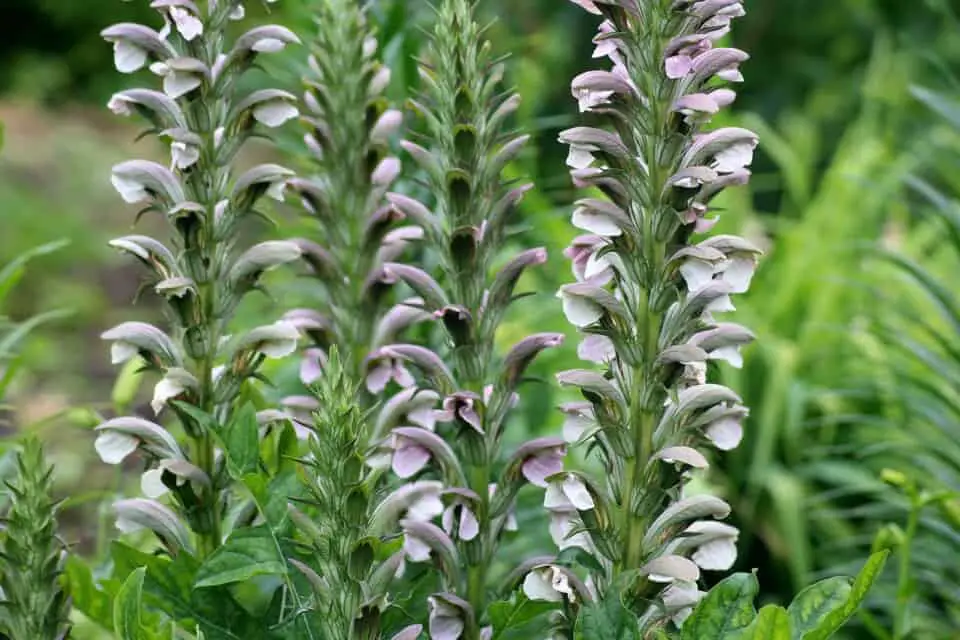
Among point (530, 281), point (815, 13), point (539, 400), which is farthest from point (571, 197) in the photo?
point (815, 13)

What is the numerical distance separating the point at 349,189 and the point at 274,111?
0.27m

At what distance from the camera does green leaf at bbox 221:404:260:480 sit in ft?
4.47

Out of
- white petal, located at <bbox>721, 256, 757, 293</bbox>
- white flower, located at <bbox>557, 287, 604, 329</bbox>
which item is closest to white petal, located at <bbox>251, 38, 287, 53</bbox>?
white flower, located at <bbox>557, 287, 604, 329</bbox>

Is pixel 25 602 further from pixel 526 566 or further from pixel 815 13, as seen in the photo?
pixel 815 13

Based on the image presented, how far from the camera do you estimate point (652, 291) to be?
1341mm

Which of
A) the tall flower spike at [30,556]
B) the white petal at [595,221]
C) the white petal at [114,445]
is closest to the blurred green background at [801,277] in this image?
the white petal at [114,445]

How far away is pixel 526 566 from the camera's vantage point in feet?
4.73

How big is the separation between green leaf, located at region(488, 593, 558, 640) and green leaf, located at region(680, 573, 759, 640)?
19 cm

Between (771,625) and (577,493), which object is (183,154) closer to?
(577,493)

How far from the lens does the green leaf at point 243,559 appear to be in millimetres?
1303

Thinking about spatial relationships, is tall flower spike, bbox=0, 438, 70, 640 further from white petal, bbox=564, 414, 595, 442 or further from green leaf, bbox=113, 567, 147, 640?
white petal, bbox=564, 414, 595, 442

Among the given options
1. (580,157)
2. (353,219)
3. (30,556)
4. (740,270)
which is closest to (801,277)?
(353,219)

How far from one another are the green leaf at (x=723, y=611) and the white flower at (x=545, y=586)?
0.14 m

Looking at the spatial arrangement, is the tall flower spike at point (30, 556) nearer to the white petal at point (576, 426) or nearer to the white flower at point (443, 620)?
the white flower at point (443, 620)
